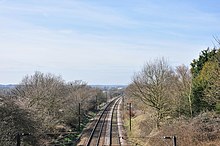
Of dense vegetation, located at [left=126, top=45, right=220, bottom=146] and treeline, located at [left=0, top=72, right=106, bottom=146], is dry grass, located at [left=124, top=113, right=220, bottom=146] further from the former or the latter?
treeline, located at [left=0, top=72, right=106, bottom=146]

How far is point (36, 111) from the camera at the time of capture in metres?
35.1

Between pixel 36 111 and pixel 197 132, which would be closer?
pixel 197 132

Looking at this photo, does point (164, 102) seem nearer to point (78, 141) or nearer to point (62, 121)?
point (78, 141)

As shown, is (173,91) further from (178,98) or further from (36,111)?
(36,111)

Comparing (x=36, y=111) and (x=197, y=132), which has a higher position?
(x=36, y=111)

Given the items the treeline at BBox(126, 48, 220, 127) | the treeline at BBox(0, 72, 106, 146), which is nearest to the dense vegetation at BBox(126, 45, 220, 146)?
the treeline at BBox(126, 48, 220, 127)

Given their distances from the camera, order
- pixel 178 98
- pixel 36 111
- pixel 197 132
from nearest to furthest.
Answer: pixel 197 132, pixel 36 111, pixel 178 98

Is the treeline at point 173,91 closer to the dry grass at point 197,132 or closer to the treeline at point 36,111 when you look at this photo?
the dry grass at point 197,132

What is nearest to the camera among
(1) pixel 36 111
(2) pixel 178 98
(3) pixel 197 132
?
(3) pixel 197 132

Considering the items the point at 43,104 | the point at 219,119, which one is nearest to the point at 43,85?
the point at 43,104

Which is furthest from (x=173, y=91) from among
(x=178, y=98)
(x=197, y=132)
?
(x=197, y=132)

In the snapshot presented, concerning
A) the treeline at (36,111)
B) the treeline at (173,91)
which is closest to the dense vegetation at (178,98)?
the treeline at (173,91)

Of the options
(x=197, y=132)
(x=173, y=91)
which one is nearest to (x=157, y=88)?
(x=173, y=91)

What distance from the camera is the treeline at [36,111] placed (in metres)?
28.0
